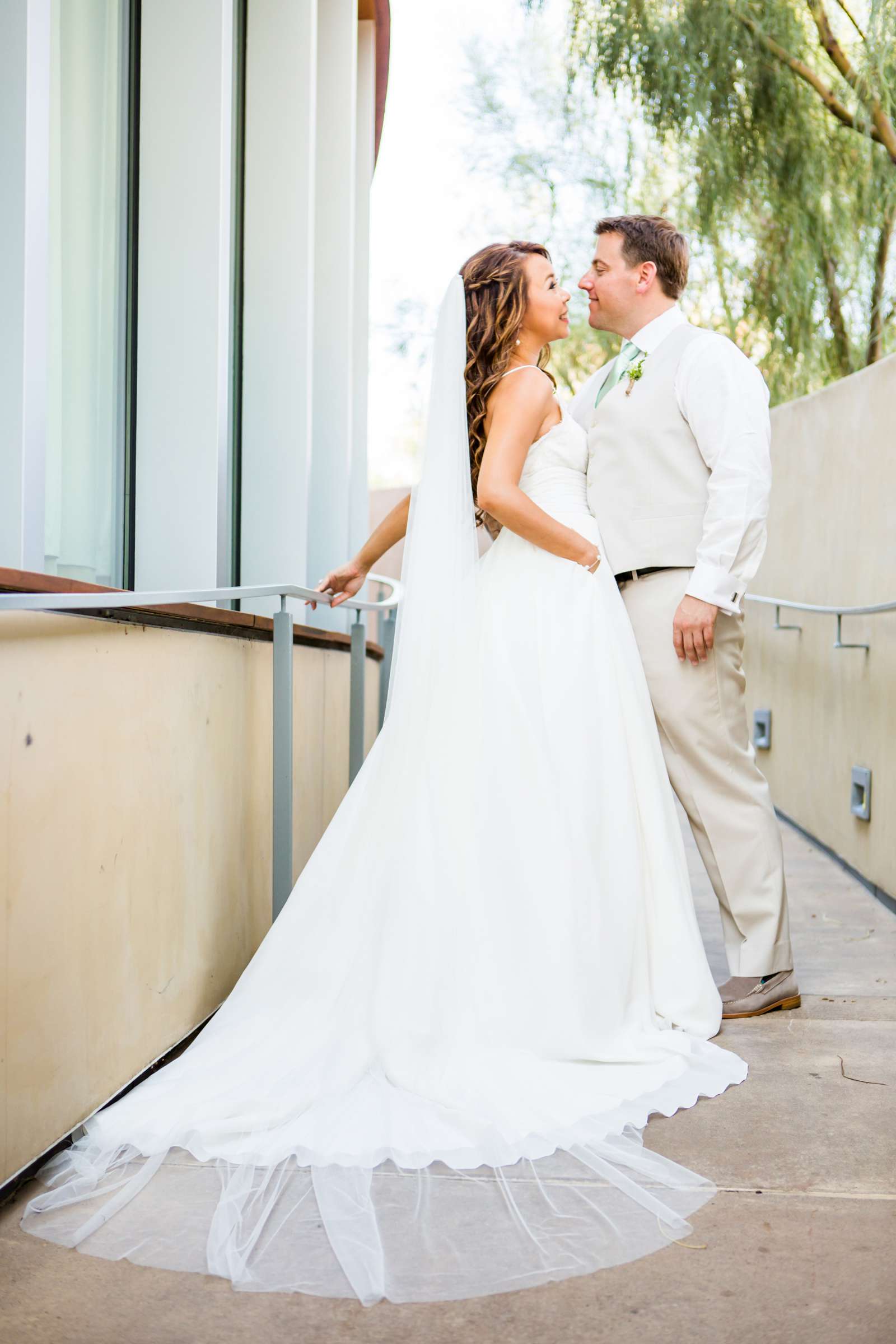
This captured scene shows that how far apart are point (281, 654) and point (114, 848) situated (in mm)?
884

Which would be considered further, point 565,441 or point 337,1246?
point 565,441

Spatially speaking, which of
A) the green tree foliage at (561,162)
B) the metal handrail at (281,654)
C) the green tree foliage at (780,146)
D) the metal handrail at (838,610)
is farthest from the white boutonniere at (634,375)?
the green tree foliage at (561,162)

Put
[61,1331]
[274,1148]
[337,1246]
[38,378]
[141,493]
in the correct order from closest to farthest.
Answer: [61,1331]
[337,1246]
[274,1148]
[38,378]
[141,493]

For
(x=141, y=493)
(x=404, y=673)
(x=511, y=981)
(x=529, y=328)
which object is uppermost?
(x=529, y=328)

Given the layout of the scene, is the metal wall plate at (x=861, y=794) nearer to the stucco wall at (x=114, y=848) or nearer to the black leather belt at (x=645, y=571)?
the black leather belt at (x=645, y=571)

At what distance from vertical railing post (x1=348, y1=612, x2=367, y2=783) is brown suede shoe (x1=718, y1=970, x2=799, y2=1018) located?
1.63 meters

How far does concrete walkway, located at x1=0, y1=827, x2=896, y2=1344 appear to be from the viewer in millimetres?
1549

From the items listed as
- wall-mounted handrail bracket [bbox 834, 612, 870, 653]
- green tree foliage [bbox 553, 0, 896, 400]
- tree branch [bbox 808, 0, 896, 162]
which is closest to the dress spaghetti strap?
wall-mounted handrail bracket [bbox 834, 612, 870, 653]

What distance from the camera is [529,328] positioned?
302 centimetres

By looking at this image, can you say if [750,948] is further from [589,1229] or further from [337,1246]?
[337,1246]

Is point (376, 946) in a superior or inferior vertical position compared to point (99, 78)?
inferior

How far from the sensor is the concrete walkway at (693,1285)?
155 cm

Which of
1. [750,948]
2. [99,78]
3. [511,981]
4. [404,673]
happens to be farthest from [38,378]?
[750,948]

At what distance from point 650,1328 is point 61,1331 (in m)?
0.72
